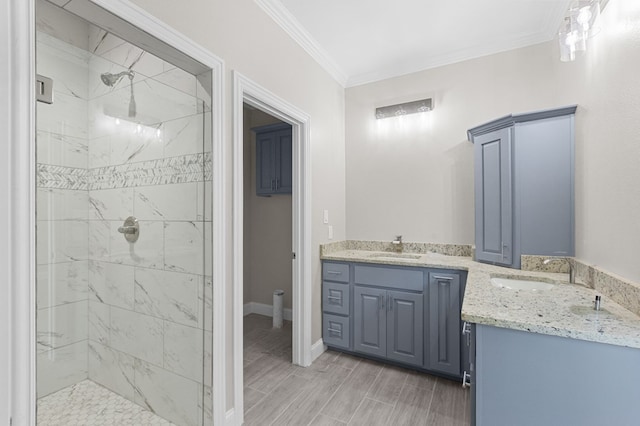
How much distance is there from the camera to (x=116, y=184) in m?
2.14

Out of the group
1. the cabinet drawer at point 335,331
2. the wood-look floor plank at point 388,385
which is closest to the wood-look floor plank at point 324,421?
the wood-look floor plank at point 388,385

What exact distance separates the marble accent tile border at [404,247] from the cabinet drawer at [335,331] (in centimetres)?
62

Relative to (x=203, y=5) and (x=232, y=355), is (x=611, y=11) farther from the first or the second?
(x=232, y=355)

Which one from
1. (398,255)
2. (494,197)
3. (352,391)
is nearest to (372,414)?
(352,391)

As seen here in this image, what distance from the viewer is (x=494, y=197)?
2334mm

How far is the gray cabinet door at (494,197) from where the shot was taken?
2.22m

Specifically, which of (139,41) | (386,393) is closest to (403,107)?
(139,41)

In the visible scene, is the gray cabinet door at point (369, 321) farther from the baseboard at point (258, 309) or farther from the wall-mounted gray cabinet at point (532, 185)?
the baseboard at point (258, 309)

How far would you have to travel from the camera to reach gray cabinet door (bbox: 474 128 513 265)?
222 centimetres

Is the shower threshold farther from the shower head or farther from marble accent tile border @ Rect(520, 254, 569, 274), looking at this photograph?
marble accent tile border @ Rect(520, 254, 569, 274)

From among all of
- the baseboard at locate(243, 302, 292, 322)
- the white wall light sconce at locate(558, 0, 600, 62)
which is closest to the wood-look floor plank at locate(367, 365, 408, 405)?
the baseboard at locate(243, 302, 292, 322)

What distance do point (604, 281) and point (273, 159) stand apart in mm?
3030

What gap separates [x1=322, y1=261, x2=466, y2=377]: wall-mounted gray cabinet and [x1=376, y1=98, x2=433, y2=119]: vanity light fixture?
62.8 inches
